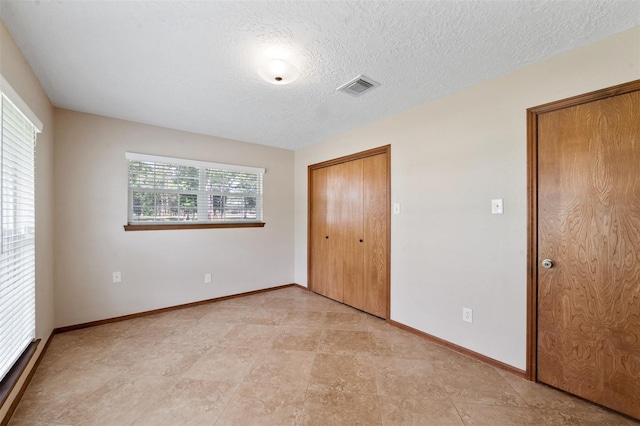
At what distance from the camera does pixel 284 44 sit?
1.67 meters

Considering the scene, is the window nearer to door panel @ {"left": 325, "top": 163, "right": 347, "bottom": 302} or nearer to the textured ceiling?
the textured ceiling

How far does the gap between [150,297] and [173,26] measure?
→ 2.93 meters

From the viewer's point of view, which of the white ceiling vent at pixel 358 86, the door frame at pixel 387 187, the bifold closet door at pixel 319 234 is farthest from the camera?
the bifold closet door at pixel 319 234

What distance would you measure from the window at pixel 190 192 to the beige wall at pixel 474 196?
2146mm

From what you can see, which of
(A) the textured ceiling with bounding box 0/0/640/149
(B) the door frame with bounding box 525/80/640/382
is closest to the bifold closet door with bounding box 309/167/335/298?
(A) the textured ceiling with bounding box 0/0/640/149

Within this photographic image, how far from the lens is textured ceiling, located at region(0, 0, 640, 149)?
139cm

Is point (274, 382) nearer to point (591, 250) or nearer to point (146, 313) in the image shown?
point (146, 313)

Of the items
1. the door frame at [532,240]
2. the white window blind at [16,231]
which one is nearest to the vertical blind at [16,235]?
the white window blind at [16,231]

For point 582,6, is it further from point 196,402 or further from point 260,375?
point 196,402

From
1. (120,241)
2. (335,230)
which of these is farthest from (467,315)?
(120,241)

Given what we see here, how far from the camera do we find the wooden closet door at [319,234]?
3852 millimetres

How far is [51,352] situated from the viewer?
226cm

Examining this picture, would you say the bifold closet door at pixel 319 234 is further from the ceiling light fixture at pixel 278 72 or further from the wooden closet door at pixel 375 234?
the ceiling light fixture at pixel 278 72

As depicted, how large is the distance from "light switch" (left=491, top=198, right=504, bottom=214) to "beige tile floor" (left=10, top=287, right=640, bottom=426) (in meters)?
1.24
